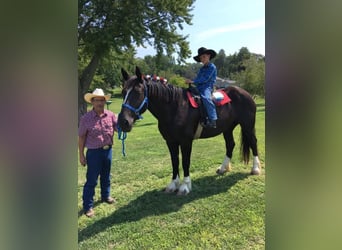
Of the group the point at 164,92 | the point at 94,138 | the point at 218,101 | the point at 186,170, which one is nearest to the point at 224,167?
the point at 186,170

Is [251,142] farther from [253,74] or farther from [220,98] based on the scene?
[253,74]

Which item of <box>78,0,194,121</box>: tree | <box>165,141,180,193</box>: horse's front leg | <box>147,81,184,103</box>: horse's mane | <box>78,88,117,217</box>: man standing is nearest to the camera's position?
<box>78,88,117,217</box>: man standing

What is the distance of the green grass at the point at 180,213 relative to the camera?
3.07 metres

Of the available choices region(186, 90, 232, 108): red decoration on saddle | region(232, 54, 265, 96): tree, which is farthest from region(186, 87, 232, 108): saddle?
region(232, 54, 265, 96): tree

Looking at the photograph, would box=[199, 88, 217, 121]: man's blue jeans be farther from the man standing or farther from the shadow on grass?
the man standing

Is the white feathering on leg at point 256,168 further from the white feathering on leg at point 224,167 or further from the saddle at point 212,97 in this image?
the saddle at point 212,97

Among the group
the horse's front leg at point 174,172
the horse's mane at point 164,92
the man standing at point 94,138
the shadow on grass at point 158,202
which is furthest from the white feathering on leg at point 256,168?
the man standing at point 94,138

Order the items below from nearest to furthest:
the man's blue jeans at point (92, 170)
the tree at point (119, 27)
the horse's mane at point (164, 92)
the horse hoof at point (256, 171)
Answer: the man's blue jeans at point (92, 170) → the horse's mane at point (164, 92) → the horse hoof at point (256, 171) → the tree at point (119, 27)

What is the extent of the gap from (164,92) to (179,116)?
0.38 m

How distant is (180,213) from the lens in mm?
3738

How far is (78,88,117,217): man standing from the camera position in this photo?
366cm

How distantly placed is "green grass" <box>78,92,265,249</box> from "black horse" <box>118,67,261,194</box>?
0.33 metres

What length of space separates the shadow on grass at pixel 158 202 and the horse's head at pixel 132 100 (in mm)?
1042

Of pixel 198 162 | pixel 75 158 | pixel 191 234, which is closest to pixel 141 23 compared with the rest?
pixel 198 162
